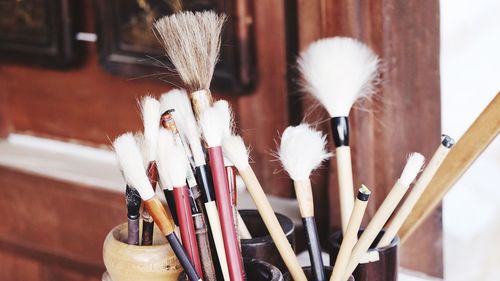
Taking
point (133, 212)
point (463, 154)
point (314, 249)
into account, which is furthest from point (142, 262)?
point (463, 154)

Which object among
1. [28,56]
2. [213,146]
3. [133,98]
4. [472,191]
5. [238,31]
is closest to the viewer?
[213,146]

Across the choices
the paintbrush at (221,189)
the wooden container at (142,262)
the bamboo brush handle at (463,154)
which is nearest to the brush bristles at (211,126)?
the paintbrush at (221,189)

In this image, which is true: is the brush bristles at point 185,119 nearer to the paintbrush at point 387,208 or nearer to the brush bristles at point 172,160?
the brush bristles at point 172,160

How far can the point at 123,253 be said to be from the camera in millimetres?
639

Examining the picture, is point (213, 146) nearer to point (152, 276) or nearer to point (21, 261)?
point (152, 276)

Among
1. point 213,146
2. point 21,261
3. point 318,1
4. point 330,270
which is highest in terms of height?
point 318,1

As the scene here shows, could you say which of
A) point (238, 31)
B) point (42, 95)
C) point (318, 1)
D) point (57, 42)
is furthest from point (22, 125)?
point (318, 1)

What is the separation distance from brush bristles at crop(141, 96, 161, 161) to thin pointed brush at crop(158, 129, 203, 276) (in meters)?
0.02

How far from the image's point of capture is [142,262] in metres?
0.64

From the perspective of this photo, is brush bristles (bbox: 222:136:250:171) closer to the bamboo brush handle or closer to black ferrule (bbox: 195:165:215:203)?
black ferrule (bbox: 195:165:215:203)

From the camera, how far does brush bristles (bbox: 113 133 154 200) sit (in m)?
0.59

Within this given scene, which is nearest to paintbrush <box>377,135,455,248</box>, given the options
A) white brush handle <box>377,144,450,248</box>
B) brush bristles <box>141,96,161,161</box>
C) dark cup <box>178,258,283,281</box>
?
white brush handle <box>377,144,450,248</box>

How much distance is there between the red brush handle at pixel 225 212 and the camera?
23.8 inches

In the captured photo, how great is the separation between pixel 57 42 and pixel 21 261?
1.24 feet
